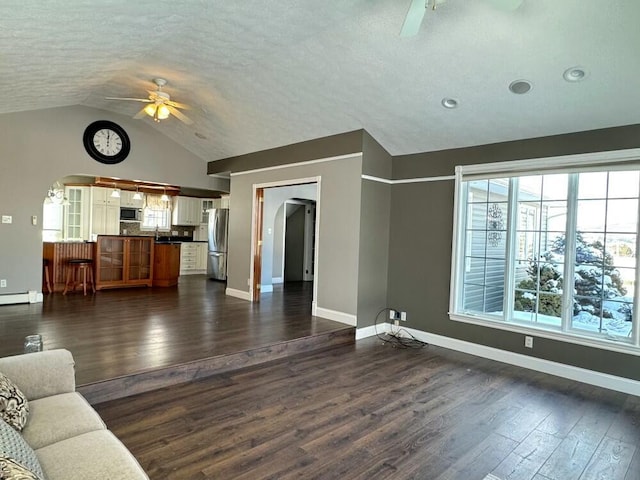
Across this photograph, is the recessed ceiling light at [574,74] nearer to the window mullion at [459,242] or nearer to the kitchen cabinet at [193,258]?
the window mullion at [459,242]

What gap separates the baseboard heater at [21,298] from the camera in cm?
569

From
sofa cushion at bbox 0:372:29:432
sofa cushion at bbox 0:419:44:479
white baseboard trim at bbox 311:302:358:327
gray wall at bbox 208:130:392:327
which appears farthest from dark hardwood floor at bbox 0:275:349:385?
sofa cushion at bbox 0:419:44:479

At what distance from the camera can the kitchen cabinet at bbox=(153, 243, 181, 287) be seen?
313 inches

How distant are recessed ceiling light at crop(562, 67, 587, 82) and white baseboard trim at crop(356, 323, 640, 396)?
2805mm

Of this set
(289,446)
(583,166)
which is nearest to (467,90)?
(583,166)

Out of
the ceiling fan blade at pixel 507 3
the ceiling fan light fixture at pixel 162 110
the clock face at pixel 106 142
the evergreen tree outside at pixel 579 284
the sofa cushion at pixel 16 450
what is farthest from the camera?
the clock face at pixel 106 142

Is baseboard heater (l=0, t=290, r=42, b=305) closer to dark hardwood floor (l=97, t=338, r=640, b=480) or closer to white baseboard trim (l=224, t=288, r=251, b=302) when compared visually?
white baseboard trim (l=224, t=288, r=251, b=302)

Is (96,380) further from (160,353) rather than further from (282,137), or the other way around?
(282,137)

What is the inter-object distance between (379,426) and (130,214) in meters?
8.79

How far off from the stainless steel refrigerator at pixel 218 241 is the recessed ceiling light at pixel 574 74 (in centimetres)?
719

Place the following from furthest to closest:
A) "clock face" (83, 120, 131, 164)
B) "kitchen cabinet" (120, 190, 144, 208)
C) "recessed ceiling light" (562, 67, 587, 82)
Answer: "kitchen cabinet" (120, 190, 144, 208) → "clock face" (83, 120, 131, 164) → "recessed ceiling light" (562, 67, 587, 82)

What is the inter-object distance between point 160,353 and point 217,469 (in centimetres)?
180

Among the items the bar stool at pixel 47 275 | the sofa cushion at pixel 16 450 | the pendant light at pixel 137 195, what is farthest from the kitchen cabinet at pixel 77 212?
the sofa cushion at pixel 16 450

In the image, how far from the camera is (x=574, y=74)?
3264 mm
